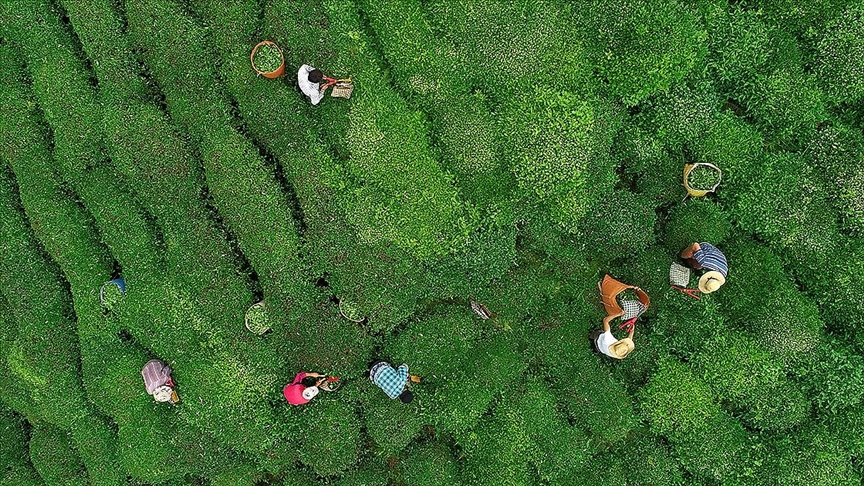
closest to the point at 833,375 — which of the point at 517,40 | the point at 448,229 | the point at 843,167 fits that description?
the point at 843,167

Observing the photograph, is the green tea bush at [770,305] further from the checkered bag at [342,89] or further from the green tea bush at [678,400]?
the checkered bag at [342,89]

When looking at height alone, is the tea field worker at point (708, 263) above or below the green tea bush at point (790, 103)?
below

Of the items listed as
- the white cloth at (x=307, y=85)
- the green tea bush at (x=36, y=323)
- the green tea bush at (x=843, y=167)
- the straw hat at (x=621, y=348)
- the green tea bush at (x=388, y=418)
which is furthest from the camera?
the green tea bush at (x=36, y=323)

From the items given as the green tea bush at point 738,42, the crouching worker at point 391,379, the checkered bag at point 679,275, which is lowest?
the crouching worker at point 391,379

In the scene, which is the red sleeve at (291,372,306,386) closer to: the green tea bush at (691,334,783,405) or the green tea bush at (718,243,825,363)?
the green tea bush at (691,334,783,405)

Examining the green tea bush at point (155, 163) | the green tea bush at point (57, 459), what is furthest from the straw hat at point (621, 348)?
the green tea bush at point (57, 459)

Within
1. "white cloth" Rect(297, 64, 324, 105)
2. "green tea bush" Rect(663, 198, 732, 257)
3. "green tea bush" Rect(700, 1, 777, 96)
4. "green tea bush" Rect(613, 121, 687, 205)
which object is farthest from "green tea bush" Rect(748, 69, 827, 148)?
"white cloth" Rect(297, 64, 324, 105)

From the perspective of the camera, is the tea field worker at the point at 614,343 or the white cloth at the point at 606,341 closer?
the tea field worker at the point at 614,343
